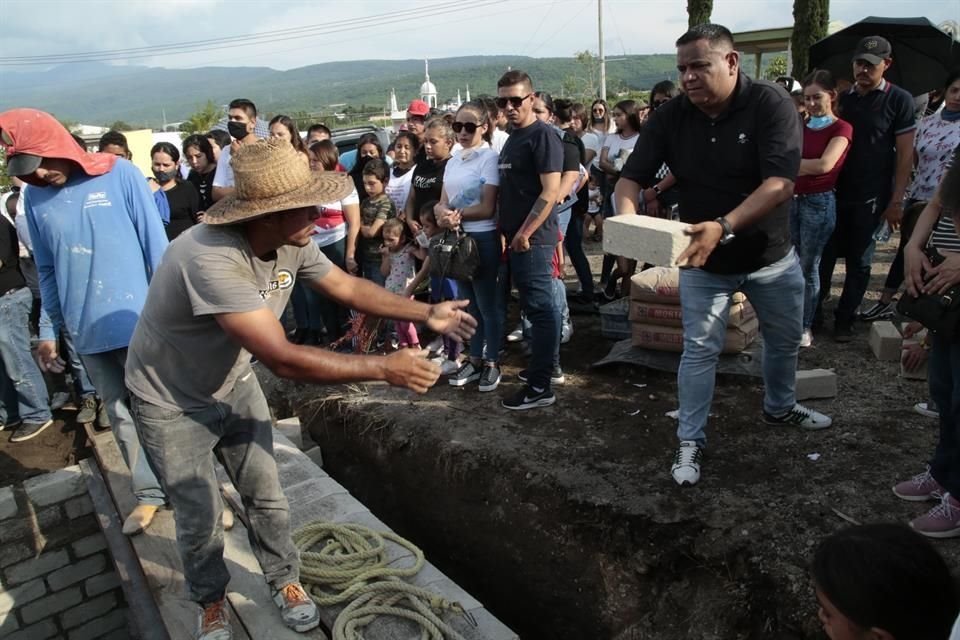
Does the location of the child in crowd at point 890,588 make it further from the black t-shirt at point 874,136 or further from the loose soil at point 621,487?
the black t-shirt at point 874,136

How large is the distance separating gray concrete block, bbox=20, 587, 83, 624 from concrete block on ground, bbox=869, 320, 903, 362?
5.73 meters

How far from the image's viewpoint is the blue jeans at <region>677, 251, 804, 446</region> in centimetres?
327

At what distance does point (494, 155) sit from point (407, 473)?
7.24 ft

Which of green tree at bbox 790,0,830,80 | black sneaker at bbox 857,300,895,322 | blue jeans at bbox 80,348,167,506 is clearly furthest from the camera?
green tree at bbox 790,0,830,80

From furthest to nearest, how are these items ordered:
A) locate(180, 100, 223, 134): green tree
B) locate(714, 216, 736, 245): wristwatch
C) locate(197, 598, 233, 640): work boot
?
locate(180, 100, 223, 134): green tree
locate(714, 216, 736, 245): wristwatch
locate(197, 598, 233, 640): work boot

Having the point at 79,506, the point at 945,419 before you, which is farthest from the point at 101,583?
the point at 945,419

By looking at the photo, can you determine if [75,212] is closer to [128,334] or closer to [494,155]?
[128,334]

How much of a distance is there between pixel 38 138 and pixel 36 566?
2978 millimetres

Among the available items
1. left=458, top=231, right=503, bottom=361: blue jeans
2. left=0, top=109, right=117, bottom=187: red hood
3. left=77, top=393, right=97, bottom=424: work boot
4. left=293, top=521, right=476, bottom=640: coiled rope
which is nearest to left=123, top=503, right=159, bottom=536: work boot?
left=293, top=521, right=476, bottom=640: coiled rope

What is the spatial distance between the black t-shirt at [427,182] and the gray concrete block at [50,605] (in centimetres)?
364

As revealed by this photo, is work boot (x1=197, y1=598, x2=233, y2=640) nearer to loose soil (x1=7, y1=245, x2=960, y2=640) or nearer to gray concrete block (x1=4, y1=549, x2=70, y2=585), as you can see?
loose soil (x1=7, y1=245, x2=960, y2=640)

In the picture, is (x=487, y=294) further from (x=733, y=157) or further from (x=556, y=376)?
(x=733, y=157)

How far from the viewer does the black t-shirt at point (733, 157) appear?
298cm

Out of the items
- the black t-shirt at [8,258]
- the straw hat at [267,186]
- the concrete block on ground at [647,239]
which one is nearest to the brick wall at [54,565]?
the black t-shirt at [8,258]
